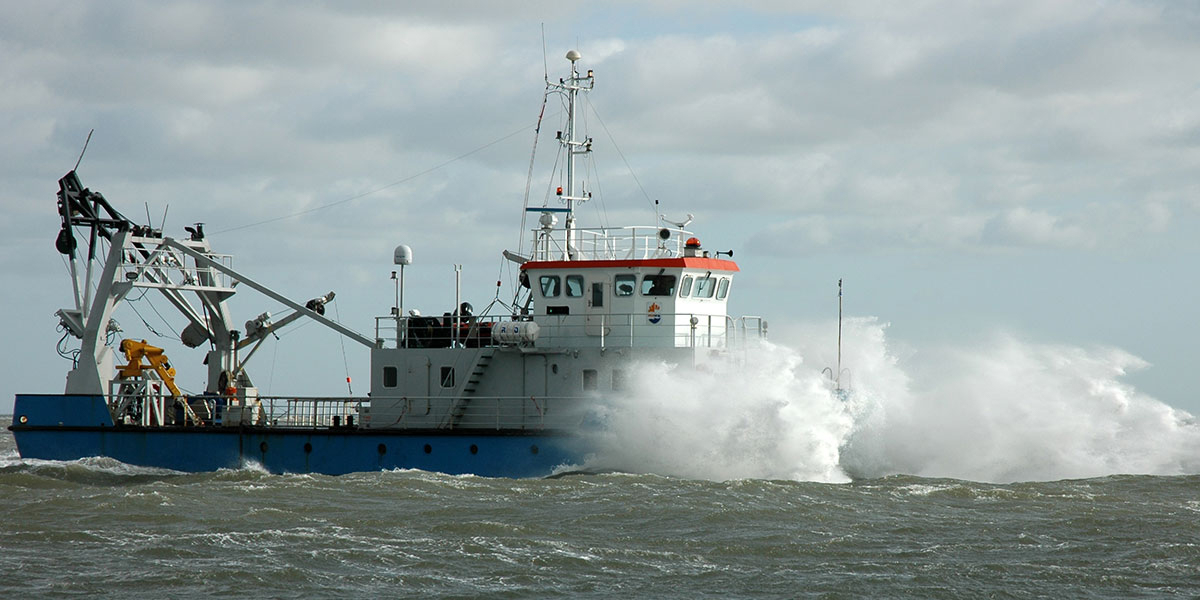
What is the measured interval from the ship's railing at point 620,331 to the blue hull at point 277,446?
207 cm

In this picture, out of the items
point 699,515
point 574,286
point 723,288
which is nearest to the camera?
point 699,515

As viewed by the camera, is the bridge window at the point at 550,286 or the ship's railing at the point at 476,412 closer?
the ship's railing at the point at 476,412

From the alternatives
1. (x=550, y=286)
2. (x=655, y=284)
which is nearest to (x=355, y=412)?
(x=550, y=286)

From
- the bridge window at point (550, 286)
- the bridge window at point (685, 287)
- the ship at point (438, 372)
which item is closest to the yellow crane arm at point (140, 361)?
the ship at point (438, 372)

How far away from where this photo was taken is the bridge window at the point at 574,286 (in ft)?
76.7

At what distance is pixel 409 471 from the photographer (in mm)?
22547

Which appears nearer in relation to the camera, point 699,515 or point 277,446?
point 699,515

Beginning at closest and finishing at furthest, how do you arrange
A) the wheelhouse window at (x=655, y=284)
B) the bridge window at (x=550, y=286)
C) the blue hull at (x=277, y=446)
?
the blue hull at (x=277, y=446)
the wheelhouse window at (x=655, y=284)
the bridge window at (x=550, y=286)

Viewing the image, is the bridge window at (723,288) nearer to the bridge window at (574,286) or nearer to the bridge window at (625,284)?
the bridge window at (625,284)

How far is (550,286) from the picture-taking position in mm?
23609

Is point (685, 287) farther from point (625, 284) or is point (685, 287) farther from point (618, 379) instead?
point (618, 379)

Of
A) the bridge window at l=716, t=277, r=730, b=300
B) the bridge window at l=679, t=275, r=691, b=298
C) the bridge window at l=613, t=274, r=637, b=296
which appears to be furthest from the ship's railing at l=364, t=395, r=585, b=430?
the bridge window at l=716, t=277, r=730, b=300

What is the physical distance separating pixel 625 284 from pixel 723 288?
228cm

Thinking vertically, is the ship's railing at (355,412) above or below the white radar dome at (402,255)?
below
